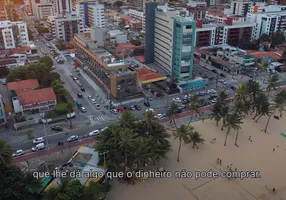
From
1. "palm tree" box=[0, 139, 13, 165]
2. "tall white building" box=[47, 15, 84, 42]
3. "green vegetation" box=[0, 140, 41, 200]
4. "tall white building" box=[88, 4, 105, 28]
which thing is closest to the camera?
"green vegetation" box=[0, 140, 41, 200]

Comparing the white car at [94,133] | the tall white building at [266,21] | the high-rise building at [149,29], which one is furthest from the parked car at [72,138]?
the tall white building at [266,21]

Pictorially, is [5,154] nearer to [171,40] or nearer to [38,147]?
[38,147]

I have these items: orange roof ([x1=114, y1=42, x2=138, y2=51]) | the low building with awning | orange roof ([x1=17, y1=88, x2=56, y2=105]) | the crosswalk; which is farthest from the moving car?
orange roof ([x1=114, y1=42, x2=138, y2=51])

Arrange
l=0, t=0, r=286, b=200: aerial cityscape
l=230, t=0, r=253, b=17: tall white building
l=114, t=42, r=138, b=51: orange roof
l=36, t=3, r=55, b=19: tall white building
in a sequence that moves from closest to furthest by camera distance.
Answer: l=0, t=0, r=286, b=200: aerial cityscape
l=114, t=42, r=138, b=51: orange roof
l=230, t=0, r=253, b=17: tall white building
l=36, t=3, r=55, b=19: tall white building

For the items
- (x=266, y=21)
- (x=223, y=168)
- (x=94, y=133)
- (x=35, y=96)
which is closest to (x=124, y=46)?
(x=35, y=96)

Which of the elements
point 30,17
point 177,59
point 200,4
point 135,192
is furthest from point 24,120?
point 200,4

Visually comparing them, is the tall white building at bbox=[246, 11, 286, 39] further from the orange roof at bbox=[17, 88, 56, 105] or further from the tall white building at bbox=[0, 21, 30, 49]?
the orange roof at bbox=[17, 88, 56, 105]

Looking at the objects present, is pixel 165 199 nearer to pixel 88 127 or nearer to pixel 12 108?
pixel 88 127
